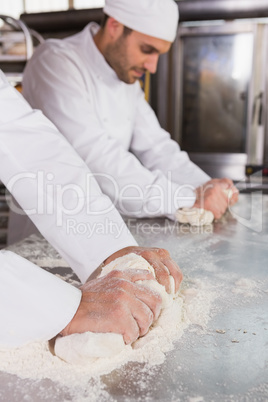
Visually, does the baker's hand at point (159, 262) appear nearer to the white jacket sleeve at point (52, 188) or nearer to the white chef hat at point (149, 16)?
the white jacket sleeve at point (52, 188)

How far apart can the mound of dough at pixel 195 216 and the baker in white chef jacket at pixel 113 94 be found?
32mm

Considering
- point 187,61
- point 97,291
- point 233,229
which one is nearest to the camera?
point 97,291

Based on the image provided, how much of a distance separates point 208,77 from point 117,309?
3.15 metres

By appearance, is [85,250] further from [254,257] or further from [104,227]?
[254,257]

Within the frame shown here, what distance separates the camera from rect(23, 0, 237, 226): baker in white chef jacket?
1.51 meters

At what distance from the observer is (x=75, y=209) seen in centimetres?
91

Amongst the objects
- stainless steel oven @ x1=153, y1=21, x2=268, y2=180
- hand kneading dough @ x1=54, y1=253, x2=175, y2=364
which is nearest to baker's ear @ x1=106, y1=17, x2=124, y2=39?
hand kneading dough @ x1=54, y1=253, x2=175, y2=364

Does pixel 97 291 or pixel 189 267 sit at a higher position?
pixel 97 291

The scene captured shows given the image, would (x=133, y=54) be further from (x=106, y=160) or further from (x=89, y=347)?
(x=89, y=347)

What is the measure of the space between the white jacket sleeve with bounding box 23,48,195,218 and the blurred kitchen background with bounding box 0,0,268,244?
1.56 meters

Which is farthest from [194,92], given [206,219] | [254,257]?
[254,257]

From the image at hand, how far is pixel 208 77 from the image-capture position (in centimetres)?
351

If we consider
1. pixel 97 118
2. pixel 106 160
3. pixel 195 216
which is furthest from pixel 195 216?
pixel 97 118

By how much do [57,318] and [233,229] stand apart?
0.89 metres
